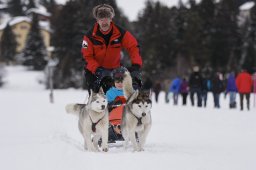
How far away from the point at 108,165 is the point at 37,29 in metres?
70.3

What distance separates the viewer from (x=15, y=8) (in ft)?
349

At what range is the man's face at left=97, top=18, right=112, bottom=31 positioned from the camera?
6660 millimetres

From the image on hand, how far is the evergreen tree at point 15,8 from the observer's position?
106 m

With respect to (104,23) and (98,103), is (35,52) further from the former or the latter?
(98,103)

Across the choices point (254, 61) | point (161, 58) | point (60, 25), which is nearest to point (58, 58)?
point (60, 25)

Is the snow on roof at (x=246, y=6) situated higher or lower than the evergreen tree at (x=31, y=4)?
lower

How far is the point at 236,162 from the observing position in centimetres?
548

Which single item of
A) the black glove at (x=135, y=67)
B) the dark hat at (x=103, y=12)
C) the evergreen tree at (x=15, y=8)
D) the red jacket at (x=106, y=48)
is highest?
the evergreen tree at (x=15, y=8)

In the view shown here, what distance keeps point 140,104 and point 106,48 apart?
1.01 metres

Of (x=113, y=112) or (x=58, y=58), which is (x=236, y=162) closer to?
(x=113, y=112)

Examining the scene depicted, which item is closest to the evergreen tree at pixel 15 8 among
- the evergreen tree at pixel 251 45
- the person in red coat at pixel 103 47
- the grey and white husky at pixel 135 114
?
the evergreen tree at pixel 251 45

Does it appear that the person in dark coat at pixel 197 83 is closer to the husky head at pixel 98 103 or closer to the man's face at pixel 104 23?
the man's face at pixel 104 23

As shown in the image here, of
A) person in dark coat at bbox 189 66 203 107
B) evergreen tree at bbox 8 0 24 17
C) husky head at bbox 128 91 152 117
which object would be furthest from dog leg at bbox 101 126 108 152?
evergreen tree at bbox 8 0 24 17

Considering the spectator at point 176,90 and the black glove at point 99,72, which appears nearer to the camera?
the black glove at point 99,72
